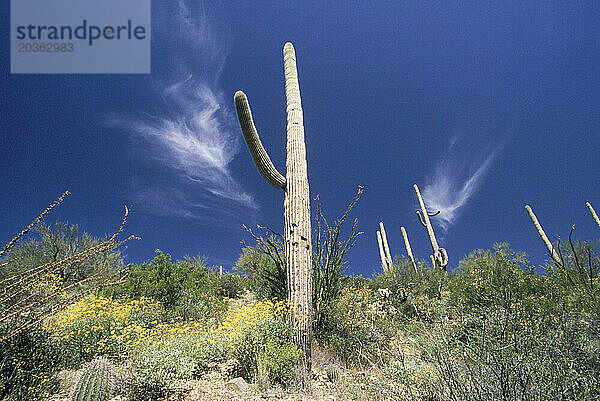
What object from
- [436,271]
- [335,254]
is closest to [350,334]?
[335,254]

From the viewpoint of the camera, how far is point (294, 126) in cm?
578

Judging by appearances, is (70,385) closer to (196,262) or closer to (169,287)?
(169,287)

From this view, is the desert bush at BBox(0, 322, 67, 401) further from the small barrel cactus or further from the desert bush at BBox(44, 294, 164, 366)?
the small barrel cactus

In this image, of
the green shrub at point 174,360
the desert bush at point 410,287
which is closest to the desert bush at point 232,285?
the desert bush at point 410,287

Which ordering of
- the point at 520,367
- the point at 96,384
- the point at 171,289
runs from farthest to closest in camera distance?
the point at 171,289
the point at 96,384
the point at 520,367

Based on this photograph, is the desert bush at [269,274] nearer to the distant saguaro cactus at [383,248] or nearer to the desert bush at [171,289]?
the desert bush at [171,289]

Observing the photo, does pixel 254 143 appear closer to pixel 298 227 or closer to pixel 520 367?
pixel 298 227

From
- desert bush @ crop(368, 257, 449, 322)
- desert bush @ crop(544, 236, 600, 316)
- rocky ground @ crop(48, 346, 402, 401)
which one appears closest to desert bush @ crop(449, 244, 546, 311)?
desert bush @ crop(544, 236, 600, 316)

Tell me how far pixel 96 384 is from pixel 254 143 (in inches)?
162

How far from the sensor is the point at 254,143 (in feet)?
17.3

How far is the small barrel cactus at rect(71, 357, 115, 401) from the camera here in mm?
3482

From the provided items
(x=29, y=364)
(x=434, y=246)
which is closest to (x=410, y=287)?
(x=434, y=246)

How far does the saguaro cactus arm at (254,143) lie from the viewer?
5195mm

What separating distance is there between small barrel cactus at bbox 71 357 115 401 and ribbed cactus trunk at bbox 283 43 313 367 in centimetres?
254
